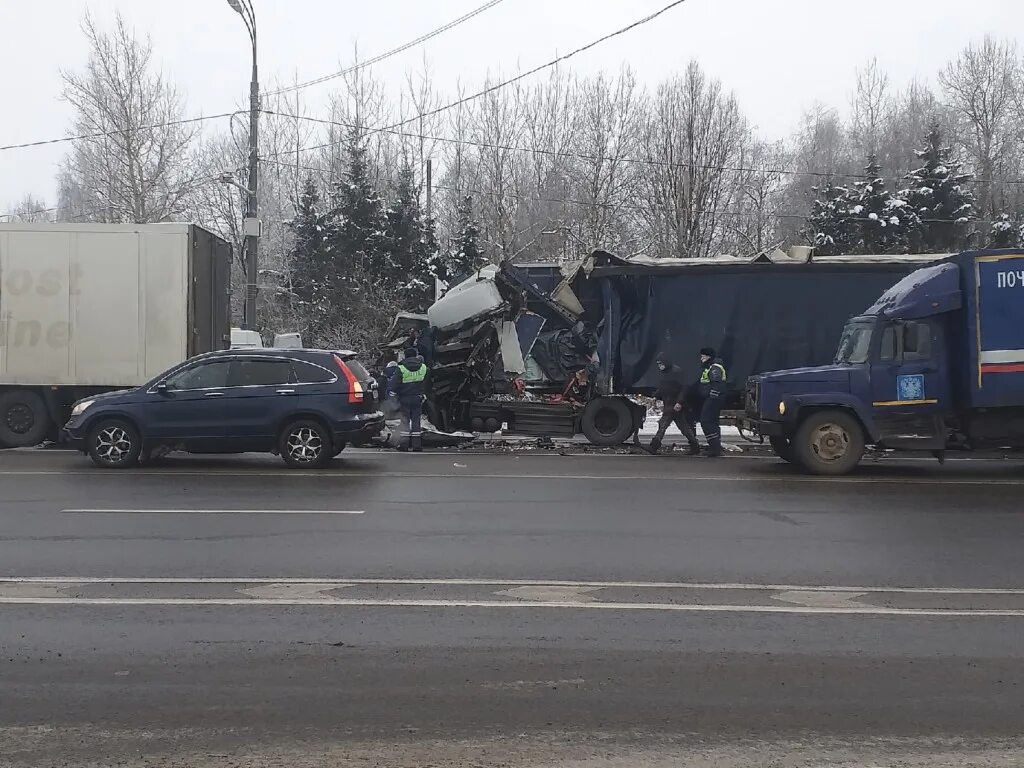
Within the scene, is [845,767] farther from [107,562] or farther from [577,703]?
[107,562]

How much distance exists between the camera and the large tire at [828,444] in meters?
13.6

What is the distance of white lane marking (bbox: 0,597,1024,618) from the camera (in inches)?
260

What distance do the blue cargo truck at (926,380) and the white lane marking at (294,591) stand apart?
829 centimetres

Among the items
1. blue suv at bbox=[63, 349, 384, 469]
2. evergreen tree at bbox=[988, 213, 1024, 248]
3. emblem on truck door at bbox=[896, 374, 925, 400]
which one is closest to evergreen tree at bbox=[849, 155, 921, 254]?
evergreen tree at bbox=[988, 213, 1024, 248]

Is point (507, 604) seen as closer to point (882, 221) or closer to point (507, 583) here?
point (507, 583)

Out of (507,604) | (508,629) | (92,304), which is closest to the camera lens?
(508,629)

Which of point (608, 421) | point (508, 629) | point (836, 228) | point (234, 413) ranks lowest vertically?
point (508, 629)

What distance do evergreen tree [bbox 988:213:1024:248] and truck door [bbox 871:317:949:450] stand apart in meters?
26.8

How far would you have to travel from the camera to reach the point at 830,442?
13.6 meters

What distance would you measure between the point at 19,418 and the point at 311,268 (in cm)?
2265

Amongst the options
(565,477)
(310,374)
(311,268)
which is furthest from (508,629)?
(311,268)

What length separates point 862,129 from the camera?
56.0m

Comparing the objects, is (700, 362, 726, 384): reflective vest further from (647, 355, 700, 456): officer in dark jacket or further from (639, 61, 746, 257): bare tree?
(639, 61, 746, 257): bare tree

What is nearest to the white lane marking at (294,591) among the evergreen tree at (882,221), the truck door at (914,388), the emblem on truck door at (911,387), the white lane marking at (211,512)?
the white lane marking at (211,512)
